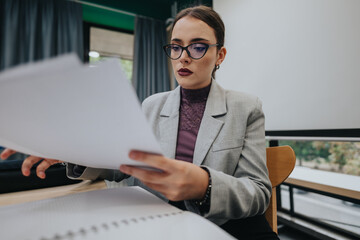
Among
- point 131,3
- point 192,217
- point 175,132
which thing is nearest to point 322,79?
point 175,132

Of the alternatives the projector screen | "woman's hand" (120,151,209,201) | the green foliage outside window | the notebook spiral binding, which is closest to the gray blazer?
"woman's hand" (120,151,209,201)

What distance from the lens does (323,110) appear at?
123 centimetres

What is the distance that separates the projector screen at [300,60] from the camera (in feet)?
3.67

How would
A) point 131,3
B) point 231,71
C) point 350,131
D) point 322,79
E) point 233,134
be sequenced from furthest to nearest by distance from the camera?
point 131,3 < point 231,71 < point 322,79 < point 350,131 < point 233,134

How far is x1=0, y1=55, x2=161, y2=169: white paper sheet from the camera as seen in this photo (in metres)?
0.20

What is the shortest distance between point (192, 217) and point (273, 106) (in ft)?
4.71

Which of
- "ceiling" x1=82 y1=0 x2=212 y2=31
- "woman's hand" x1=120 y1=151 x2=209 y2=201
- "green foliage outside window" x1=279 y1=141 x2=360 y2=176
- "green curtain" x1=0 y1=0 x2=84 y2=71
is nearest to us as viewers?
"woman's hand" x1=120 y1=151 x2=209 y2=201

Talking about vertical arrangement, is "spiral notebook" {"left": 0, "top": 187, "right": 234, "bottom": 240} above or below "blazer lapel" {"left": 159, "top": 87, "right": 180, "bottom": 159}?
below

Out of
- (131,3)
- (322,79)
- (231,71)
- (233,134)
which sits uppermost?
(131,3)

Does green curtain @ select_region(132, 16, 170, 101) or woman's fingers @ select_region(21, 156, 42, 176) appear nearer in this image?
woman's fingers @ select_region(21, 156, 42, 176)

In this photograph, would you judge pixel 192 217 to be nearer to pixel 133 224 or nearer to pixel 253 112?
pixel 133 224

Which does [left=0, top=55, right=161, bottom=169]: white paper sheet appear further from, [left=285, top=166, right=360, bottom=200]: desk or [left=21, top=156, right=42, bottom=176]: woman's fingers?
[left=285, top=166, right=360, bottom=200]: desk

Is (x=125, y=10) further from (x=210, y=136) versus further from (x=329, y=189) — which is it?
(x=329, y=189)

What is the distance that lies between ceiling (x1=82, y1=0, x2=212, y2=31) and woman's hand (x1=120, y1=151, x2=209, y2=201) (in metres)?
2.86
